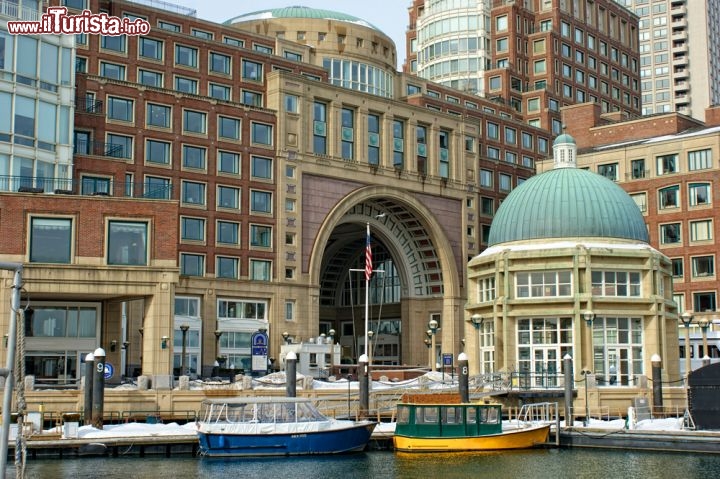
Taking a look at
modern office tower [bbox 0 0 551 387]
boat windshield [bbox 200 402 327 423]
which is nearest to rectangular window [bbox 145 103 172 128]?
modern office tower [bbox 0 0 551 387]

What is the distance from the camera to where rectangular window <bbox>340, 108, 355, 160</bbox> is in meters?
102

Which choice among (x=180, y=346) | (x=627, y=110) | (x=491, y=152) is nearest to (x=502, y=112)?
(x=491, y=152)

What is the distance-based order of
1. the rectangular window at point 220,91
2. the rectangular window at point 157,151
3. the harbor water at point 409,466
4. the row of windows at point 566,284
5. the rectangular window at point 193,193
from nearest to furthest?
the harbor water at point 409,466 < the row of windows at point 566,284 < the rectangular window at point 157,151 < the rectangular window at point 193,193 < the rectangular window at point 220,91

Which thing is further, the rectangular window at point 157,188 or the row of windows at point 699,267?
the row of windows at point 699,267

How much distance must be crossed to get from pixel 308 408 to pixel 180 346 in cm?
3646

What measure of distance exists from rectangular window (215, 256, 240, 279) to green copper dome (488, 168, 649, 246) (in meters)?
26.1

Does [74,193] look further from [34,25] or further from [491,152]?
[491,152]

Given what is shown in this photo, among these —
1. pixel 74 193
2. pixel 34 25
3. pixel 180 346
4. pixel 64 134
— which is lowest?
pixel 180 346

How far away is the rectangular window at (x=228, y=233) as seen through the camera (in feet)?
308

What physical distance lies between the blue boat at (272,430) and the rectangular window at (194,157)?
4278 centimetres

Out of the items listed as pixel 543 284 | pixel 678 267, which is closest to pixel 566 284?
pixel 543 284

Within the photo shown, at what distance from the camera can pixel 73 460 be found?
4922 cm

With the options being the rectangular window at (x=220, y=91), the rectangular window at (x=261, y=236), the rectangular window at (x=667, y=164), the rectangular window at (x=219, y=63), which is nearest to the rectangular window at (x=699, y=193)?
the rectangular window at (x=667, y=164)

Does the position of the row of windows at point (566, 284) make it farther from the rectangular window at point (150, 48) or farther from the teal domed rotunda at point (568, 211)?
the rectangular window at point (150, 48)
